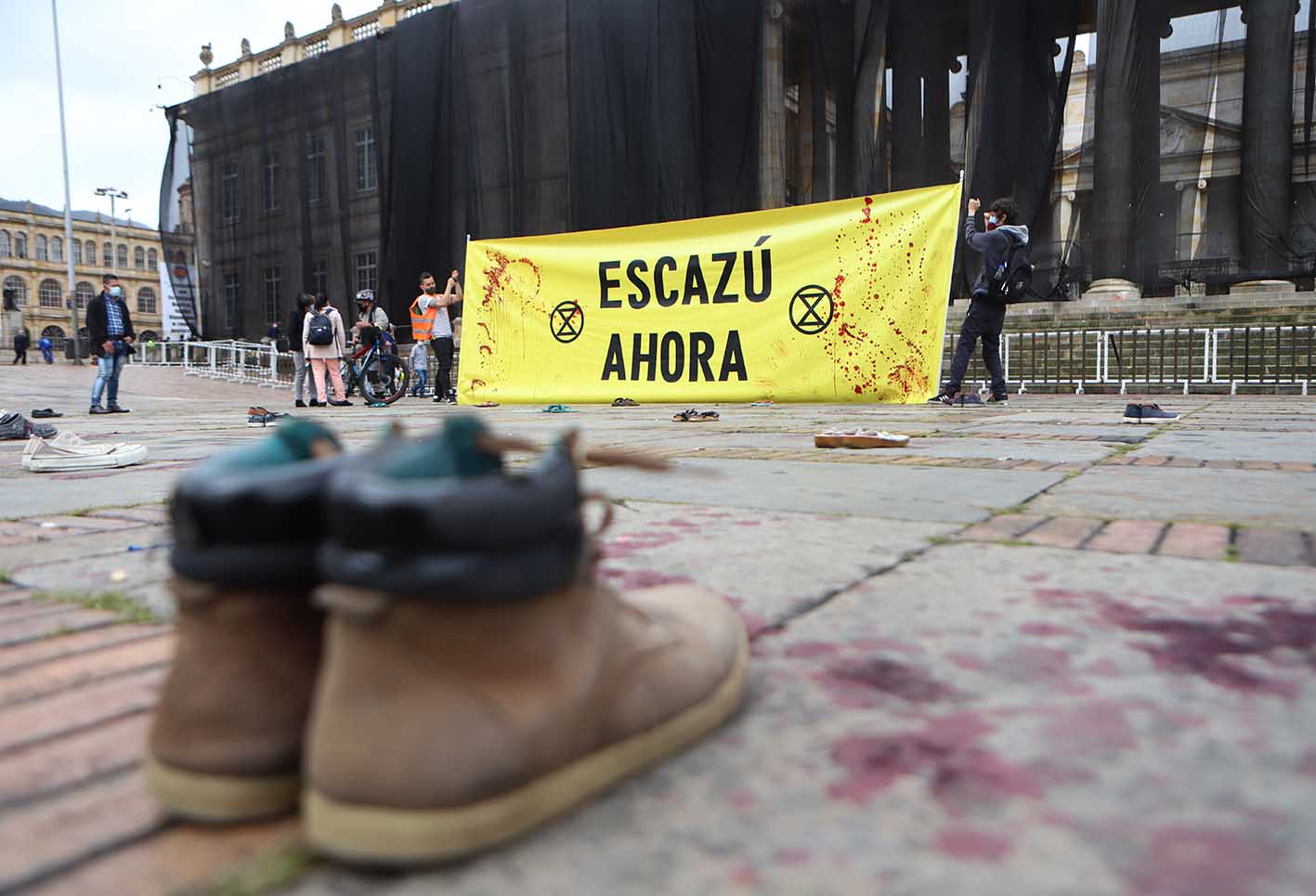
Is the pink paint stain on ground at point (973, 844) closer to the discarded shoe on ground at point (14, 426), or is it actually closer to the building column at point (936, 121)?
the discarded shoe on ground at point (14, 426)

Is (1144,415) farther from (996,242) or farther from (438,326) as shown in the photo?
(438,326)

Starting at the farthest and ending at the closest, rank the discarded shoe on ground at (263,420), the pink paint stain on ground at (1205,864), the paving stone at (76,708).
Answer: the discarded shoe on ground at (263,420)
the paving stone at (76,708)
the pink paint stain on ground at (1205,864)

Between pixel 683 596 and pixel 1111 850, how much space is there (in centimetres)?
51

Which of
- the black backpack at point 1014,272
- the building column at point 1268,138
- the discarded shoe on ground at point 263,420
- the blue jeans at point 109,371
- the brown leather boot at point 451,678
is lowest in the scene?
the discarded shoe on ground at point 263,420

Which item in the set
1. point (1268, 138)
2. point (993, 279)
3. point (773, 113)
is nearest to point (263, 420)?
point (993, 279)

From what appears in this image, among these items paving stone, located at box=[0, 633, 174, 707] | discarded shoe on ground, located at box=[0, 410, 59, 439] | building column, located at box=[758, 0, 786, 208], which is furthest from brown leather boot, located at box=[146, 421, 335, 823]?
building column, located at box=[758, 0, 786, 208]

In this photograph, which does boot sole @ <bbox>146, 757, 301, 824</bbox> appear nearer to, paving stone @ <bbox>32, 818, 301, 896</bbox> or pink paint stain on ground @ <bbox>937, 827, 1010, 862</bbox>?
paving stone @ <bbox>32, 818, 301, 896</bbox>

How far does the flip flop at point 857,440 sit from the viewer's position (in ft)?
12.4

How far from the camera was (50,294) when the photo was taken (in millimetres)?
72438

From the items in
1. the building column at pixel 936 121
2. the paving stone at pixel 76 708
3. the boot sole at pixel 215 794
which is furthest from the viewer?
the building column at pixel 936 121

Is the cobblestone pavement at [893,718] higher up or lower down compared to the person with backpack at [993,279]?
lower down

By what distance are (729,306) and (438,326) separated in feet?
14.9

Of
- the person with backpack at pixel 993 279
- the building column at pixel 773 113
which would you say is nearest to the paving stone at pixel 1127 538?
the person with backpack at pixel 993 279

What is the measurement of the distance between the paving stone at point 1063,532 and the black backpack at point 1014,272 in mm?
5413
